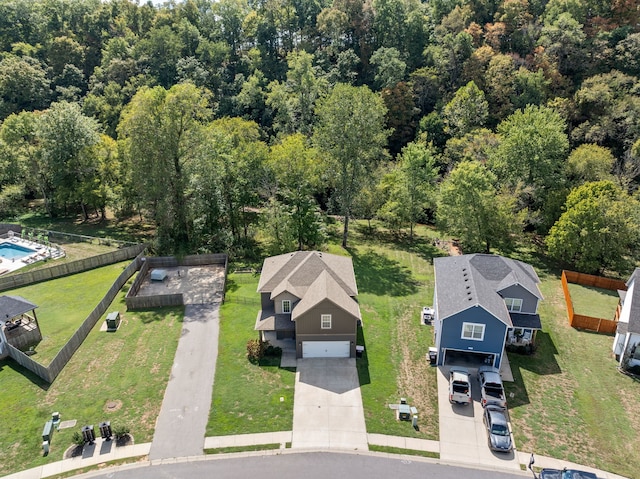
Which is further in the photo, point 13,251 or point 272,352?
point 13,251

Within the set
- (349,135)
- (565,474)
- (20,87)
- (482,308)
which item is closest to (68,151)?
(349,135)

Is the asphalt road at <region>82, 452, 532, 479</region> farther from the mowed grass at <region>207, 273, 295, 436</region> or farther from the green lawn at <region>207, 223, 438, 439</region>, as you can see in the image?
the mowed grass at <region>207, 273, 295, 436</region>

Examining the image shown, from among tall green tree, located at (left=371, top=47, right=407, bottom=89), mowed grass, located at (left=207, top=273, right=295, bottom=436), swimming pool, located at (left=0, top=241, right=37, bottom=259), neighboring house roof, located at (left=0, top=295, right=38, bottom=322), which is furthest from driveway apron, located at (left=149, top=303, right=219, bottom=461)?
tall green tree, located at (left=371, top=47, right=407, bottom=89)

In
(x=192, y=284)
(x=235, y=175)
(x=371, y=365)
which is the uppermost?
(x=235, y=175)

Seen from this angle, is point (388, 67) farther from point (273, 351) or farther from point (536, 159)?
point (273, 351)

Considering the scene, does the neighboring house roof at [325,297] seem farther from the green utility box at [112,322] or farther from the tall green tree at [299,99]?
the tall green tree at [299,99]

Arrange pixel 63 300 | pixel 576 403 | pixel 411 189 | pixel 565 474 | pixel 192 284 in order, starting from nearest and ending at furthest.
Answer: pixel 565 474 → pixel 576 403 → pixel 63 300 → pixel 192 284 → pixel 411 189

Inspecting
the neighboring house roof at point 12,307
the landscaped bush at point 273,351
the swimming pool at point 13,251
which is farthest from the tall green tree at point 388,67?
the neighboring house roof at point 12,307
